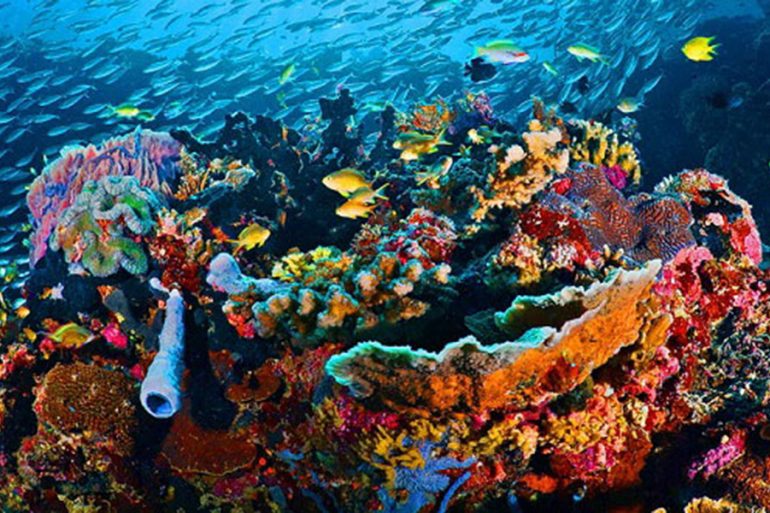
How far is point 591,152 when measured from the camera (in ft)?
19.0

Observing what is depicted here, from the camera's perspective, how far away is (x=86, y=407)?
4219 millimetres

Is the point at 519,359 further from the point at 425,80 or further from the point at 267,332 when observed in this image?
the point at 425,80

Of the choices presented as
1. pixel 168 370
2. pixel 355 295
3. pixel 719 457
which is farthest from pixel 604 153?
pixel 168 370

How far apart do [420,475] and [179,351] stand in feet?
7.33

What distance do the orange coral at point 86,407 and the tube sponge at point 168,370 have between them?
495 millimetres

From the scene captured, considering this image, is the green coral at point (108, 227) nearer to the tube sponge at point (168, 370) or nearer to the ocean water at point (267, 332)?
the ocean water at point (267, 332)

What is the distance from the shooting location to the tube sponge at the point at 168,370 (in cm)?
357

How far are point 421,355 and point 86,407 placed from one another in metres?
3.41

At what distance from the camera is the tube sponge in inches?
141

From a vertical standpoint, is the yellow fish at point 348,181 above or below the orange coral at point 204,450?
above

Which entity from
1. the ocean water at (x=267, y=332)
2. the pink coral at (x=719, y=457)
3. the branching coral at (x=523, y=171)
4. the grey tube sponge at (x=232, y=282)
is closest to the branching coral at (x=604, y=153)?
the ocean water at (x=267, y=332)

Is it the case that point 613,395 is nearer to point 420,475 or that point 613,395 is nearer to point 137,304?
point 420,475

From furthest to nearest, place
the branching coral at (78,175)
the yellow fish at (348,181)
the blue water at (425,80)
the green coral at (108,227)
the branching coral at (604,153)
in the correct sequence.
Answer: the blue water at (425,80) < the branching coral at (78,175) < the branching coral at (604,153) < the yellow fish at (348,181) < the green coral at (108,227)

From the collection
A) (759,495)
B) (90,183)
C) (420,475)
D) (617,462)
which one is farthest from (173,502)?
(759,495)
